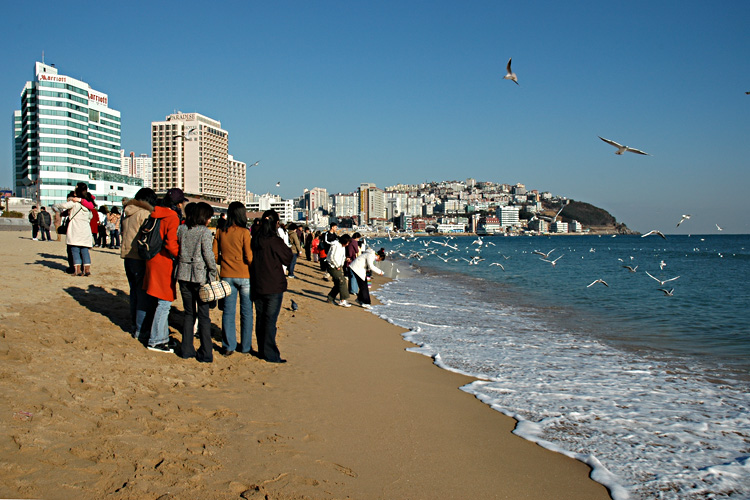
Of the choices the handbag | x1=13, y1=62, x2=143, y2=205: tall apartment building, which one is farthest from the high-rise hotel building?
the handbag

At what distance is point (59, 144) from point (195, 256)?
113582mm

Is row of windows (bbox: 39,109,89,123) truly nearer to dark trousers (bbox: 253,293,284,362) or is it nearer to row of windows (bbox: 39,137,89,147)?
row of windows (bbox: 39,137,89,147)

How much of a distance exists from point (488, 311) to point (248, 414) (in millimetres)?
9662

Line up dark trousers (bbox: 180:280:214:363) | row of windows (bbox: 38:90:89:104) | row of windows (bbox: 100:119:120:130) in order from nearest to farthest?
dark trousers (bbox: 180:280:214:363), row of windows (bbox: 38:90:89:104), row of windows (bbox: 100:119:120:130)

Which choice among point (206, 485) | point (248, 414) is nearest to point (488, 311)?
point (248, 414)

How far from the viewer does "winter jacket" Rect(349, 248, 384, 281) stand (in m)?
11.6

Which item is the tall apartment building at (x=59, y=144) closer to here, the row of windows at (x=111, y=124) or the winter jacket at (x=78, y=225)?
the row of windows at (x=111, y=124)

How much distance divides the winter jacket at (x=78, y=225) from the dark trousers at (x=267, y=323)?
4765 millimetres

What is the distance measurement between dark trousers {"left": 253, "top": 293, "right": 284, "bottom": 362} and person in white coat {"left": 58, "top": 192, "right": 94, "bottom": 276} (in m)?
4.77

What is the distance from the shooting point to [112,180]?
93500 mm

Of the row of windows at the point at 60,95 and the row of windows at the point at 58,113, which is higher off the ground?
the row of windows at the point at 60,95

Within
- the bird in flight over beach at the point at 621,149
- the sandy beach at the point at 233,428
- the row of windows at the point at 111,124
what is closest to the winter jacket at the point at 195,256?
the sandy beach at the point at 233,428

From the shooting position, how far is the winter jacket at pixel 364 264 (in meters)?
11.6

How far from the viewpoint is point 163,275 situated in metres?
5.74
